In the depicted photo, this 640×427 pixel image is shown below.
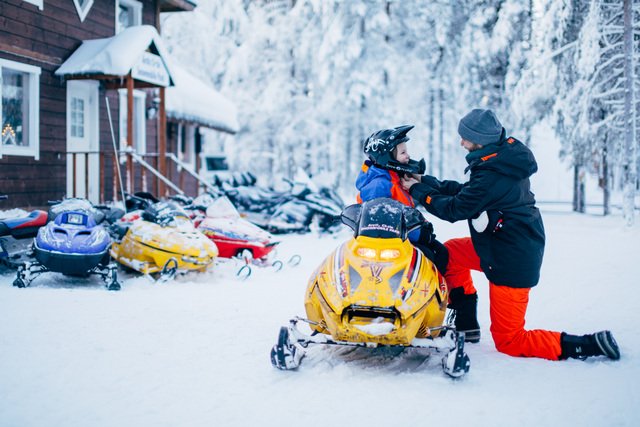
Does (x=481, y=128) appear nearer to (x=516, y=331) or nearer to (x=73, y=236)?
(x=516, y=331)

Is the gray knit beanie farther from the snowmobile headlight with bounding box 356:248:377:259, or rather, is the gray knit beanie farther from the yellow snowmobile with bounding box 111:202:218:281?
the yellow snowmobile with bounding box 111:202:218:281

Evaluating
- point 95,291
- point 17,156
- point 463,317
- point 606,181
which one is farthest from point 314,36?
point 463,317

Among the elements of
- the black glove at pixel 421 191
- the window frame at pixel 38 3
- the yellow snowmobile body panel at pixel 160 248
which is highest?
the window frame at pixel 38 3

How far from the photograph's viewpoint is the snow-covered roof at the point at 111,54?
10.7 metres

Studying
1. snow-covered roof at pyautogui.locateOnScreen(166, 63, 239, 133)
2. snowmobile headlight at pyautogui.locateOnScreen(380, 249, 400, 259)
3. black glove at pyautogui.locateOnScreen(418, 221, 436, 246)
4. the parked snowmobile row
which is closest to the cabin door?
snow-covered roof at pyautogui.locateOnScreen(166, 63, 239, 133)

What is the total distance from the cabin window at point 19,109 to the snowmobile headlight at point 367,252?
28.2 ft

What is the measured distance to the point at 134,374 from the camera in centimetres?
357

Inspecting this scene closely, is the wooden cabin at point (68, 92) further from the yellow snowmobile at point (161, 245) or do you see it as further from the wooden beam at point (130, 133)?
the yellow snowmobile at point (161, 245)

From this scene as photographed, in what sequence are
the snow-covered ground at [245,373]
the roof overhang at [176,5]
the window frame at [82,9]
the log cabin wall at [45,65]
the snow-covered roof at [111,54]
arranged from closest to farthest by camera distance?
the snow-covered ground at [245,373]
the log cabin wall at [45,65]
the snow-covered roof at [111,54]
the window frame at [82,9]
the roof overhang at [176,5]

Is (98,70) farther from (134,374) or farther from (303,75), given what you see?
(303,75)

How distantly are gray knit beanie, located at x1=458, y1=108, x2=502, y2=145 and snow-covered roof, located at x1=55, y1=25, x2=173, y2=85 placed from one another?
826cm

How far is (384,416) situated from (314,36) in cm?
2403

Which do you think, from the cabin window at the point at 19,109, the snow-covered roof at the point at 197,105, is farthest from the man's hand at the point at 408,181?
the snow-covered roof at the point at 197,105

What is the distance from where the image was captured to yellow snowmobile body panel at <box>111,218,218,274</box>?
263 inches
